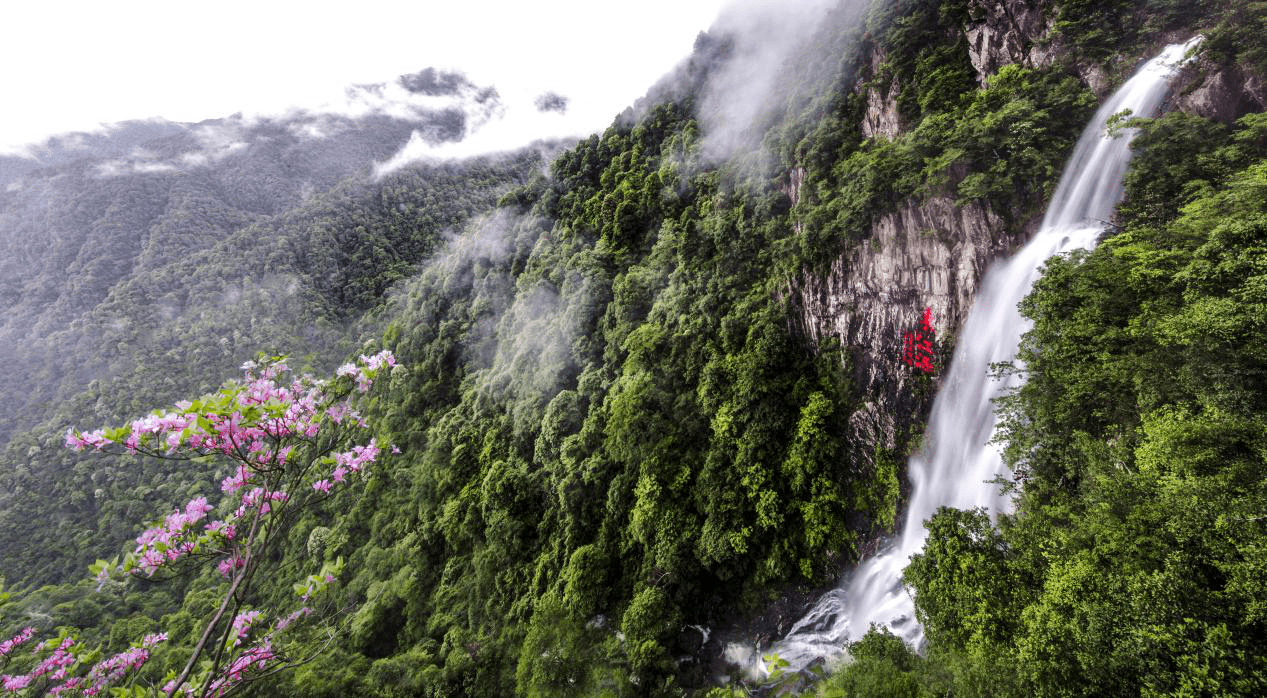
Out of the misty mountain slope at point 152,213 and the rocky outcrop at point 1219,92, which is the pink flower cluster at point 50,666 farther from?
the misty mountain slope at point 152,213

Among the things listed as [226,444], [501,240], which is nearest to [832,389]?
[226,444]

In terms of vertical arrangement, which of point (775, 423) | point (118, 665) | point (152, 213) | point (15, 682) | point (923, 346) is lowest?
point (775, 423)

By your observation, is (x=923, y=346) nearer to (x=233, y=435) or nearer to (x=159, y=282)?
(x=233, y=435)

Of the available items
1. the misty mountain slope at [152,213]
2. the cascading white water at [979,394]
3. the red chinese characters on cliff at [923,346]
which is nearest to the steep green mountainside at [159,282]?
the misty mountain slope at [152,213]

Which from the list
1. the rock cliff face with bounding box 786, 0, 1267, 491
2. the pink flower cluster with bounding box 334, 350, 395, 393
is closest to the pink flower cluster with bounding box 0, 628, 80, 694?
the pink flower cluster with bounding box 334, 350, 395, 393

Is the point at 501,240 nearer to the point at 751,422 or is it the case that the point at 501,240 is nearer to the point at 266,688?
the point at 751,422

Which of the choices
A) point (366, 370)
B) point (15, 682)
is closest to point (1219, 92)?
point (366, 370)

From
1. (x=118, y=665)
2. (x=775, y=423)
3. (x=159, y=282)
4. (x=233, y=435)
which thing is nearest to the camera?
(x=233, y=435)
